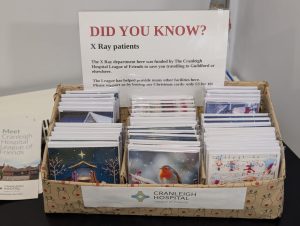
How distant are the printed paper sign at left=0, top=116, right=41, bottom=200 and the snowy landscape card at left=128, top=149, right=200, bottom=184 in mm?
266

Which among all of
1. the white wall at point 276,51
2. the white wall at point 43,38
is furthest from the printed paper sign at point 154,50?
the white wall at point 43,38

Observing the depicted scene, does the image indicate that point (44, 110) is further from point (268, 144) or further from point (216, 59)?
point (268, 144)

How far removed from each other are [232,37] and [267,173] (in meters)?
0.90

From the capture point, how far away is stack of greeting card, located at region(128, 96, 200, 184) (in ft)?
2.97

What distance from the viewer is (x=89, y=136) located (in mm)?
939

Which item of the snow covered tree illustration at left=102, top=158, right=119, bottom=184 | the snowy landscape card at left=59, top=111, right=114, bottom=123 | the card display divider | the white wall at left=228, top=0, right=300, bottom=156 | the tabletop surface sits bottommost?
the tabletop surface

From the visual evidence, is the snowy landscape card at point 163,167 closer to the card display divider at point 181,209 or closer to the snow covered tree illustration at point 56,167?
the card display divider at point 181,209

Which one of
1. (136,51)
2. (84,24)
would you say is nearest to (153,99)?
(136,51)

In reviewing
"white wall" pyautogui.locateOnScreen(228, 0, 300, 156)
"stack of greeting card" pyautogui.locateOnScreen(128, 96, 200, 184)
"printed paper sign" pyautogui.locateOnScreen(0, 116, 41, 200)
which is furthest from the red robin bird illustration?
"white wall" pyautogui.locateOnScreen(228, 0, 300, 156)

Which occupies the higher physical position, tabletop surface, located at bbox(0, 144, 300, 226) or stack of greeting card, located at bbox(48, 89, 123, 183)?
stack of greeting card, located at bbox(48, 89, 123, 183)

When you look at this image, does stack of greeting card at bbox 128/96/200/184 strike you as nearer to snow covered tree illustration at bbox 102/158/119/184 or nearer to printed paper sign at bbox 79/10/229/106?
snow covered tree illustration at bbox 102/158/119/184

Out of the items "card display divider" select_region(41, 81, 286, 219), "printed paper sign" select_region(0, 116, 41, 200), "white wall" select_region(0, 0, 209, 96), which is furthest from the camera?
"white wall" select_region(0, 0, 209, 96)

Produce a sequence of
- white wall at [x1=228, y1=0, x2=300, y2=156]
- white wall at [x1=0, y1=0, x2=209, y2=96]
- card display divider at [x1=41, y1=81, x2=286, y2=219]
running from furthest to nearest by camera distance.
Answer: white wall at [x1=0, y1=0, x2=209, y2=96], white wall at [x1=228, y1=0, x2=300, y2=156], card display divider at [x1=41, y1=81, x2=286, y2=219]

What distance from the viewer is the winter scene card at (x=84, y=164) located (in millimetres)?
920
